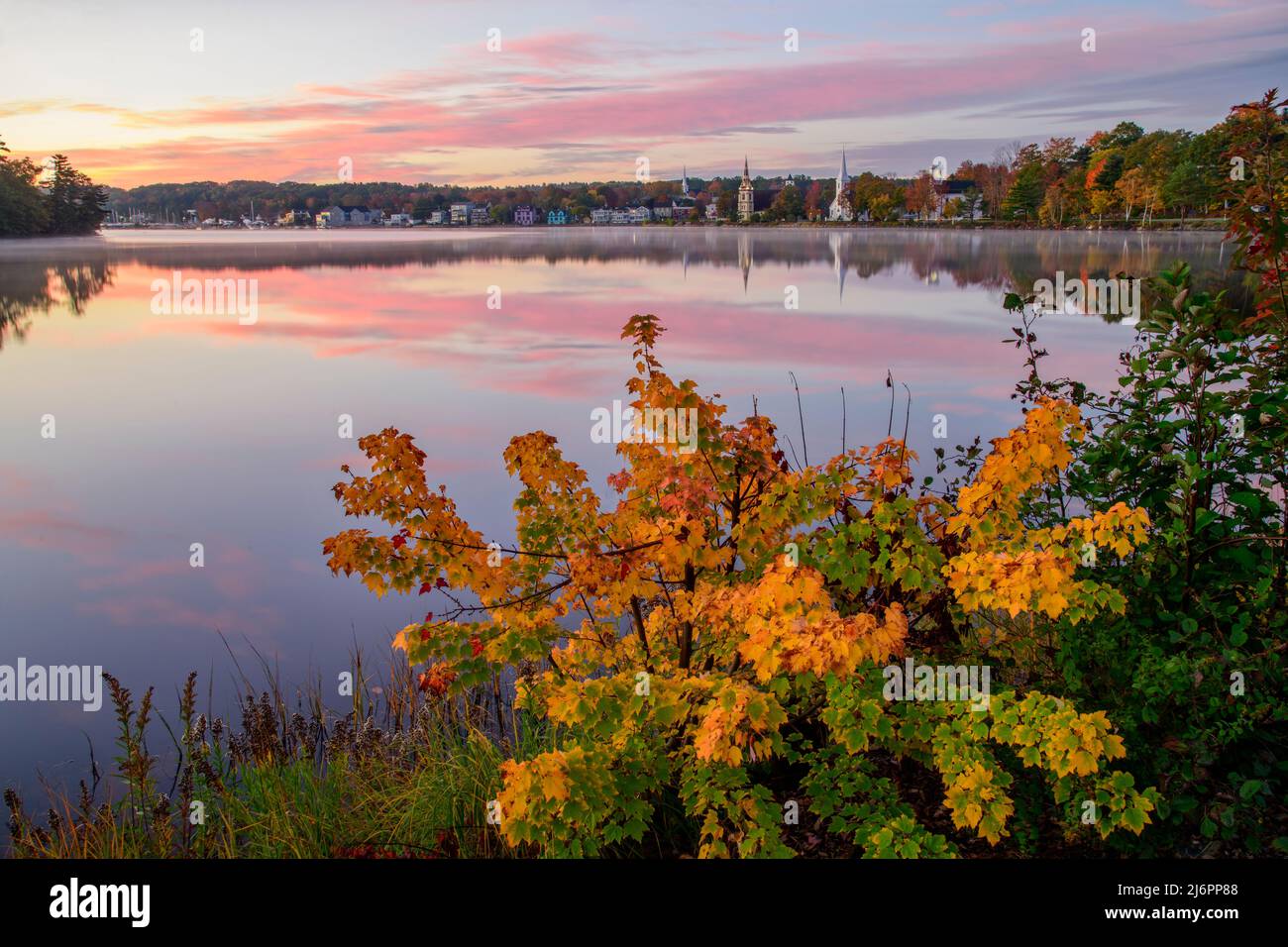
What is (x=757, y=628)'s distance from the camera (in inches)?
184

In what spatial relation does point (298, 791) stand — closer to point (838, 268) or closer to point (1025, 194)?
point (838, 268)

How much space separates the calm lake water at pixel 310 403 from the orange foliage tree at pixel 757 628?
434 centimetres

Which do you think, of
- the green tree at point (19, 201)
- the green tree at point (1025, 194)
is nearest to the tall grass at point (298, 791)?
the green tree at point (1025, 194)

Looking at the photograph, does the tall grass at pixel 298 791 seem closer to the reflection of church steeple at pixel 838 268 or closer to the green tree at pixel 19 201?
the reflection of church steeple at pixel 838 268

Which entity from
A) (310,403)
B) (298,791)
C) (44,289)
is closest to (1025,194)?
(44,289)

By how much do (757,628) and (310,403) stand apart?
2142 centimetres

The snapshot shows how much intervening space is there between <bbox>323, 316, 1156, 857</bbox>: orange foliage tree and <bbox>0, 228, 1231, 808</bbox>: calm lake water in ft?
14.2

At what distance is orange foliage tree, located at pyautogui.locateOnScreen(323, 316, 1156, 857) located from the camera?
4.73 meters

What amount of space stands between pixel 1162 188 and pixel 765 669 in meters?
80.6

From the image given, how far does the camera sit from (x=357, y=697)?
8922 millimetres

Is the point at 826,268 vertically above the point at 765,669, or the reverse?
the point at 826,268
